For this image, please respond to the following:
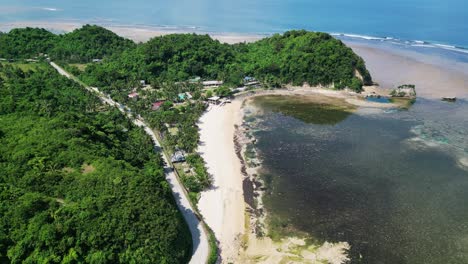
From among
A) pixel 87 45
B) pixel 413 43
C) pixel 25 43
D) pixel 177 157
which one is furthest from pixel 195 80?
pixel 413 43

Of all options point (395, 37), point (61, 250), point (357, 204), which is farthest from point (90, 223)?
point (395, 37)

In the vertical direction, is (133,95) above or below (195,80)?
below

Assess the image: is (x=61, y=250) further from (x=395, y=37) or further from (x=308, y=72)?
(x=395, y=37)

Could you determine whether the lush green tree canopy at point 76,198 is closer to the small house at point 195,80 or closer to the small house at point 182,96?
the small house at point 182,96

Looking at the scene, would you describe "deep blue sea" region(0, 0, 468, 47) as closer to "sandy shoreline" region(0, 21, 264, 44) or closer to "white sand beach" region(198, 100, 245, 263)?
"sandy shoreline" region(0, 21, 264, 44)

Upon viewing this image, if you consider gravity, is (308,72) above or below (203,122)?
above

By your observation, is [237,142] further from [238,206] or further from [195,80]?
[195,80]

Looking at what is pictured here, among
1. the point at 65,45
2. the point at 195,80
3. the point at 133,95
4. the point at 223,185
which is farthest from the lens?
the point at 65,45

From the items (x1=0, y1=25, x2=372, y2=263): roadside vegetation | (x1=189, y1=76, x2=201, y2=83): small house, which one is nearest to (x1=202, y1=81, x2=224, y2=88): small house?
(x1=0, y1=25, x2=372, y2=263): roadside vegetation
